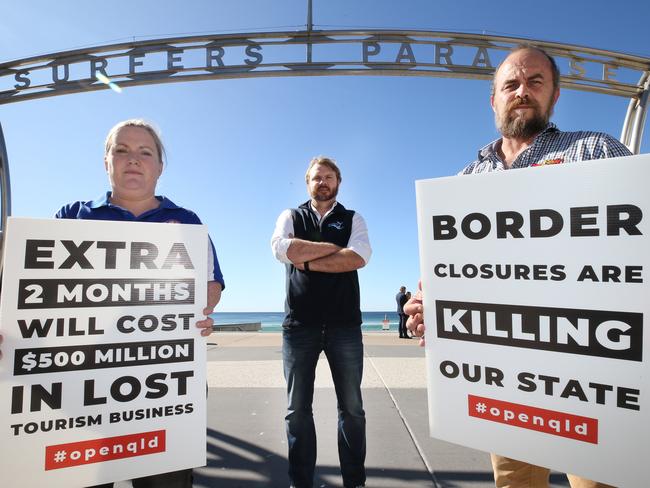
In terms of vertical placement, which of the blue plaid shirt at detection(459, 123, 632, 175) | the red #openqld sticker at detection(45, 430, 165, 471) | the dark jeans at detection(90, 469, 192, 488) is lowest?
the dark jeans at detection(90, 469, 192, 488)

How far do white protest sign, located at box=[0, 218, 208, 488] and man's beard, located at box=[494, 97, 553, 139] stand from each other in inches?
49.4

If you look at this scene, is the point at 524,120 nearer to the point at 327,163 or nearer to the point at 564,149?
the point at 564,149

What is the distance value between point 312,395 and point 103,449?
1.06m

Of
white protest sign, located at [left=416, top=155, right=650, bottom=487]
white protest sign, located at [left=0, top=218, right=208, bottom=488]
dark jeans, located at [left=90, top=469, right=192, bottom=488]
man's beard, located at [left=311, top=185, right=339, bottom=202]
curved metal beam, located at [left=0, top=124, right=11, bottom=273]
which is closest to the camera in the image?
white protest sign, located at [left=416, top=155, right=650, bottom=487]

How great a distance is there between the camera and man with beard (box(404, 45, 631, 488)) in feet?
4.30

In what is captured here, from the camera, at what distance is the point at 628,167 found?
0.94 meters

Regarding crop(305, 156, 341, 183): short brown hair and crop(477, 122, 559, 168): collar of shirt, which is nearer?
crop(477, 122, 559, 168): collar of shirt

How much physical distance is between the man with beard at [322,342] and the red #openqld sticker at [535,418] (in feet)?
3.19

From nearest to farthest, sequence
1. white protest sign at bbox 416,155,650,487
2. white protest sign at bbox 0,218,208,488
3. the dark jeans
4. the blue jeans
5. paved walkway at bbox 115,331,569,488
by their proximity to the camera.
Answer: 1. white protest sign at bbox 416,155,650,487
2. white protest sign at bbox 0,218,208,488
3. the dark jeans
4. the blue jeans
5. paved walkway at bbox 115,331,569,488

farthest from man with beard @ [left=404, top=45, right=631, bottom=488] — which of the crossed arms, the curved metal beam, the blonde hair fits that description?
the curved metal beam

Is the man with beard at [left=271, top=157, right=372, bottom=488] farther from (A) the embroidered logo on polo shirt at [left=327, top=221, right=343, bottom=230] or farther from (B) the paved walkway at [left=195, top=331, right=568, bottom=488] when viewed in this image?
(B) the paved walkway at [left=195, top=331, right=568, bottom=488]

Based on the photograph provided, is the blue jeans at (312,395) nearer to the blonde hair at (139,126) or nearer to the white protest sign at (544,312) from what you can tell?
the white protest sign at (544,312)

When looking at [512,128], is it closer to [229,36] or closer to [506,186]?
[506,186]

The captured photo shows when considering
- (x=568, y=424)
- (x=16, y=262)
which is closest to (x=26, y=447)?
(x=16, y=262)
